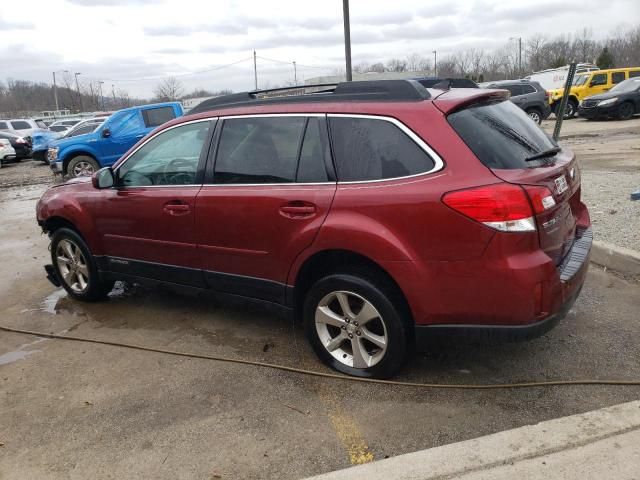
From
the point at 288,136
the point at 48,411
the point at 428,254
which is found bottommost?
the point at 48,411

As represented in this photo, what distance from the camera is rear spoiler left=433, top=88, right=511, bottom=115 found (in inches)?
122

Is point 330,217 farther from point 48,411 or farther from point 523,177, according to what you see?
point 48,411

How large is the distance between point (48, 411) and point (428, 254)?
2427 millimetres

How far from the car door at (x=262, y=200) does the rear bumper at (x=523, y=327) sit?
884 mm

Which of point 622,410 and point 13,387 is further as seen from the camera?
point 13,387

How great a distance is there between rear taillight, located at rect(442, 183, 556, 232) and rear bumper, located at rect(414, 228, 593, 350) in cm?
41

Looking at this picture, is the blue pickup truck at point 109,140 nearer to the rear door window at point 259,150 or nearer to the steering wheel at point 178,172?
the steering wheel at point 178,172

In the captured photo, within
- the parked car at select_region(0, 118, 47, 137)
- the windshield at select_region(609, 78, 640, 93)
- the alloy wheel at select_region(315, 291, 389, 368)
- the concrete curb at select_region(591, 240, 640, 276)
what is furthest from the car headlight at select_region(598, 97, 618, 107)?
the parked car at select_region(0, 118, 47, 137)

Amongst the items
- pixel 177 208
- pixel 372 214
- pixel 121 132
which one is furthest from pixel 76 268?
pixel 121 132

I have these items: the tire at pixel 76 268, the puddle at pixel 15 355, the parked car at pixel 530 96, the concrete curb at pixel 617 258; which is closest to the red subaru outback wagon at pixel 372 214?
the tire at pixel 76 268

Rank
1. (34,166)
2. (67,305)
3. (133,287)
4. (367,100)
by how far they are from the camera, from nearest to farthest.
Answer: (367,100) → (67,305) → (133,287) → (34,166)

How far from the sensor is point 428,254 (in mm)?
2928

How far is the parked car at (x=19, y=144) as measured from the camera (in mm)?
22609

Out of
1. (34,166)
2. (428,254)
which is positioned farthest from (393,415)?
(34,166)
